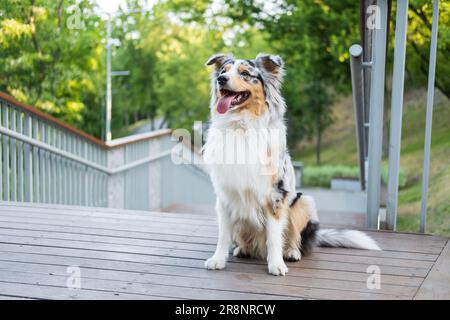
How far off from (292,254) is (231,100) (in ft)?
2.85

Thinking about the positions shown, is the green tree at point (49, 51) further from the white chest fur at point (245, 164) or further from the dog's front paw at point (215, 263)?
the dog's front paw at point (215, 263)

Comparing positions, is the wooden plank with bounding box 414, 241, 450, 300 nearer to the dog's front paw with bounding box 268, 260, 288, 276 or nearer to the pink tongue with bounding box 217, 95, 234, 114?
the dog's front paw with bounding box 268, 260, 288, 276

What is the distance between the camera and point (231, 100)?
2543 mm

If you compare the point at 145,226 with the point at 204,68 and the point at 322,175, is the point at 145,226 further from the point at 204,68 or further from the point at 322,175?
the point at 204,68

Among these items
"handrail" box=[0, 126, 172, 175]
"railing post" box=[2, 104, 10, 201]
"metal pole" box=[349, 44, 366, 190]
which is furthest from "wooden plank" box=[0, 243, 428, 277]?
"handrail" box=[0, 126, 172, 175]

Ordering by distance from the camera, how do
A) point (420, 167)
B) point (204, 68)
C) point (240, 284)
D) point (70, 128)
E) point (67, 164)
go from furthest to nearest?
point (204, 68)
point (67, 164)
point (70, 128)
point (420, 167)
point (240, 284)

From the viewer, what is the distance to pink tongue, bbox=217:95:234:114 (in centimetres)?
254

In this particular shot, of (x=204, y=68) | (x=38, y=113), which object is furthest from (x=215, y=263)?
(x=204, y=68)

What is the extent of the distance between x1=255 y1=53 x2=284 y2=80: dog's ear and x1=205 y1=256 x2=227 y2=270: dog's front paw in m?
0.98

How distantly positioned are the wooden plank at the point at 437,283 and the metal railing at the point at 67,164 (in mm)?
3386

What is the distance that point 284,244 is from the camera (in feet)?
8.97
